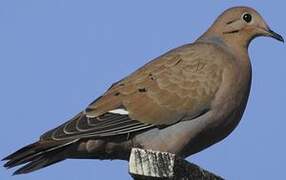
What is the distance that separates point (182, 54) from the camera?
6.44 meters

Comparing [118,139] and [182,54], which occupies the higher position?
[182,54]

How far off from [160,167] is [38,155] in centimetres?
256

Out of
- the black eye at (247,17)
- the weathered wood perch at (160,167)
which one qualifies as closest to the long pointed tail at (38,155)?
the weathered wood perch at (160,167)

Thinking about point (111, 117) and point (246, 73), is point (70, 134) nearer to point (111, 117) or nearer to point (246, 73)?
point (111, 117)

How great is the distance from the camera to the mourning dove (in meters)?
5.74

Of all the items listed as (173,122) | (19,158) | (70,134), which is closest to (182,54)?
(173,122)

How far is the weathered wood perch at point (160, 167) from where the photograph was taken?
311 cm

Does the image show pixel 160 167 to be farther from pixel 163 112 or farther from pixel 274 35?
pixel 274 35

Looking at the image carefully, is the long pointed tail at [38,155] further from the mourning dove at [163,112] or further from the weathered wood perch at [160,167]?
the weathered wood perch at [160,167]

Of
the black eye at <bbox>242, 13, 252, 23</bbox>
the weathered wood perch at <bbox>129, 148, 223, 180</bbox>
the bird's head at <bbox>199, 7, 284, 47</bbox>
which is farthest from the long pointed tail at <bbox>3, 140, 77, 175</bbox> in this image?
the black eye at <bbox>242, 13, 252, 23</bbox>

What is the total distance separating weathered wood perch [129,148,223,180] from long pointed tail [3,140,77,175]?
7.15 feet

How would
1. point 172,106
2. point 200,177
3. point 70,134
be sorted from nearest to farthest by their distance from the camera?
point 200,177 < point 70,134 < point 172,106

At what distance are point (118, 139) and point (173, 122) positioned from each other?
17.9 inches

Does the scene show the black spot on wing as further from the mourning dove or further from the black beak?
the black beak
